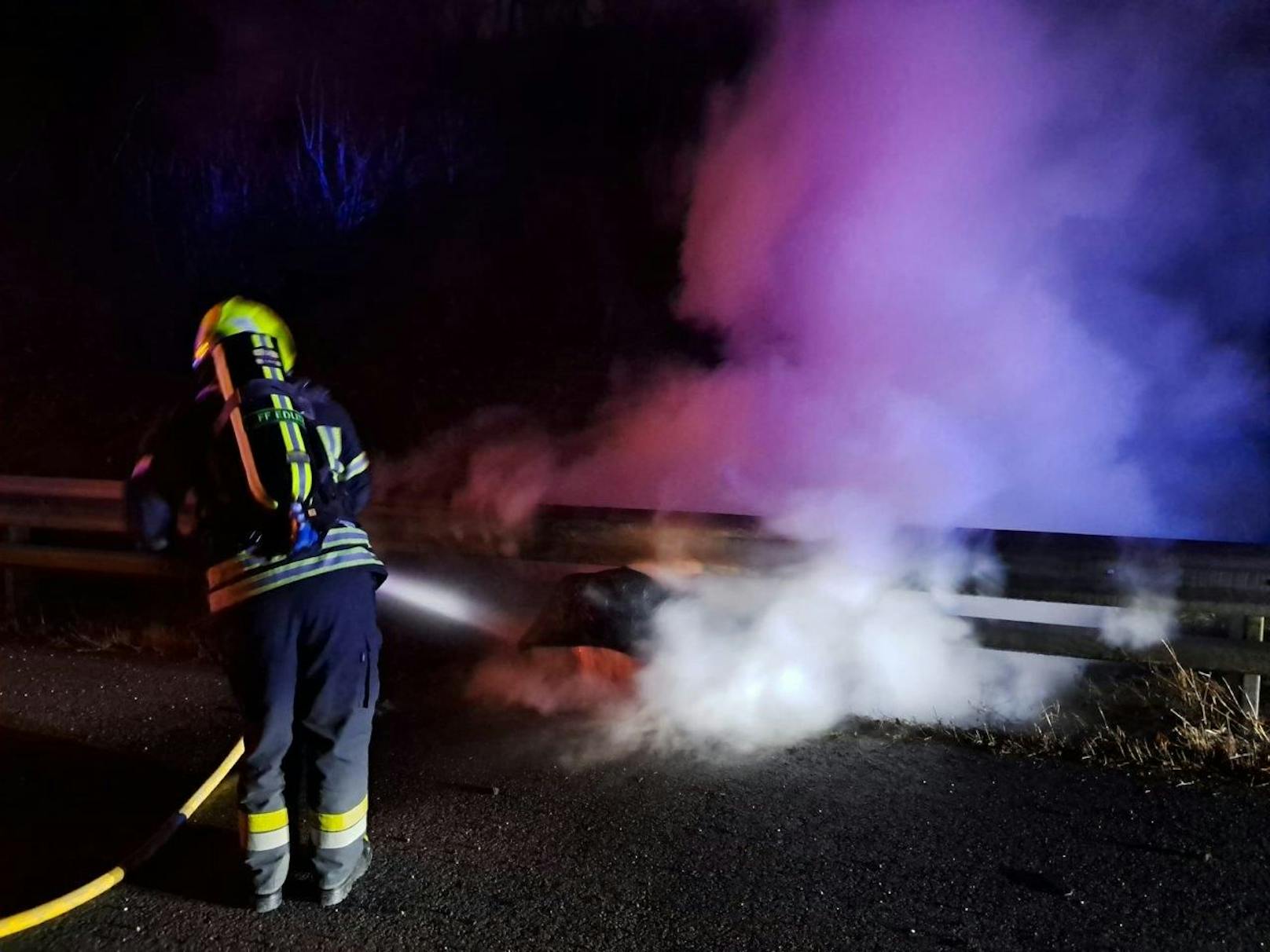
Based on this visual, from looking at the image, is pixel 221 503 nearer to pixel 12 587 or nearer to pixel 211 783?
pixel 211 783

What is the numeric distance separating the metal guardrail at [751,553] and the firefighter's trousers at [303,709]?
71.2 inches

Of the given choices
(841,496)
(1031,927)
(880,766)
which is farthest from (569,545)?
(1031,927)

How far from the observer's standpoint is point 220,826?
3.41 metres

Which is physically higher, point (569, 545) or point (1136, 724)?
point (569, 545)

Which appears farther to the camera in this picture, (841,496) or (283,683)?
(841,496)

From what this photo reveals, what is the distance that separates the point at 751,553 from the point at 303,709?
2198 mm

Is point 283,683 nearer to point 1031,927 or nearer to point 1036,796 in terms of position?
point 1031,927

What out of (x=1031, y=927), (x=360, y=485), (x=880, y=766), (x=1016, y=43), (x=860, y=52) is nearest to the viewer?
(x=1031, y=927)

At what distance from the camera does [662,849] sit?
318cm

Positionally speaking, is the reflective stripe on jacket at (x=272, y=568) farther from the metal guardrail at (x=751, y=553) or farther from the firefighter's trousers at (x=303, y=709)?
the metal guardrail at (x=751, y=553)

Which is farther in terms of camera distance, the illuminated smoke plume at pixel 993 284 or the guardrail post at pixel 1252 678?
the illuminated smoke plume at pixel 993 284

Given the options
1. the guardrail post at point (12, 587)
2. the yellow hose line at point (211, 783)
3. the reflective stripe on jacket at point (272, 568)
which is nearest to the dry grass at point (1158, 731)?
the reflective stripe on jacket at point (272, 568)

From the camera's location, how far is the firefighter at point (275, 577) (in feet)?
9.48

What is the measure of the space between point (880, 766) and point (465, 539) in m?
2.37
